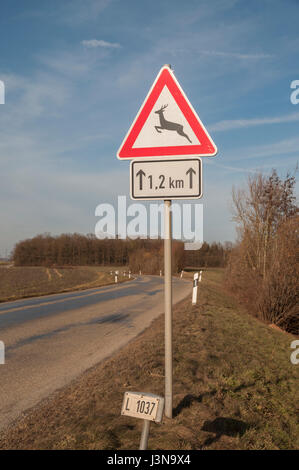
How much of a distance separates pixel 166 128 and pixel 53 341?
547 centimetres

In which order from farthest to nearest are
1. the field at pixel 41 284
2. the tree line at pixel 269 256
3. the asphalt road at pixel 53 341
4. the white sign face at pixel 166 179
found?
1. the field at pixel 41 284
2. the tree line at pixel 269 256
3. the asphalt road at pixel 53 341
4. the white sign face at pixel 166 179

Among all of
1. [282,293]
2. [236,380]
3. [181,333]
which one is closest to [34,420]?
[236,380]

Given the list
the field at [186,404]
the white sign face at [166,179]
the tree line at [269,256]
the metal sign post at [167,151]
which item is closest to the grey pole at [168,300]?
the metal sign post at [167,151]

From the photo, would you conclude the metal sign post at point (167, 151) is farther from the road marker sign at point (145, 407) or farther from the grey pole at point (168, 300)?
the road marker sign at point (145, 407)

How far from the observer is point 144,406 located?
2.46 m

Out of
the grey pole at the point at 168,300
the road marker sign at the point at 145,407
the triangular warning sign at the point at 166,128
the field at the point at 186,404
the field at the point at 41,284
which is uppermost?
the triangular warning sign at the point at 166,128

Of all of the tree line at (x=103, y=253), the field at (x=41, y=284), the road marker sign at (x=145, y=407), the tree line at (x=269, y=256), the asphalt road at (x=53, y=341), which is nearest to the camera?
the road marker sign at (x=145, y=407)

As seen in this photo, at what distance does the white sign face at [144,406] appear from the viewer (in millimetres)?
2408

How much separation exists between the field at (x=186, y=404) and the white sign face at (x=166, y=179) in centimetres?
195

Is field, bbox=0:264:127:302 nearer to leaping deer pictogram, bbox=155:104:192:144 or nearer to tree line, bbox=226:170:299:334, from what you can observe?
tree line, bbox=226:170:299:334

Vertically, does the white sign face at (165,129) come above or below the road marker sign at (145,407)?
above

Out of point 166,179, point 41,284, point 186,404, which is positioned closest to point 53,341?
point 186,404

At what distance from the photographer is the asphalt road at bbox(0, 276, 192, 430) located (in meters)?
4.49
